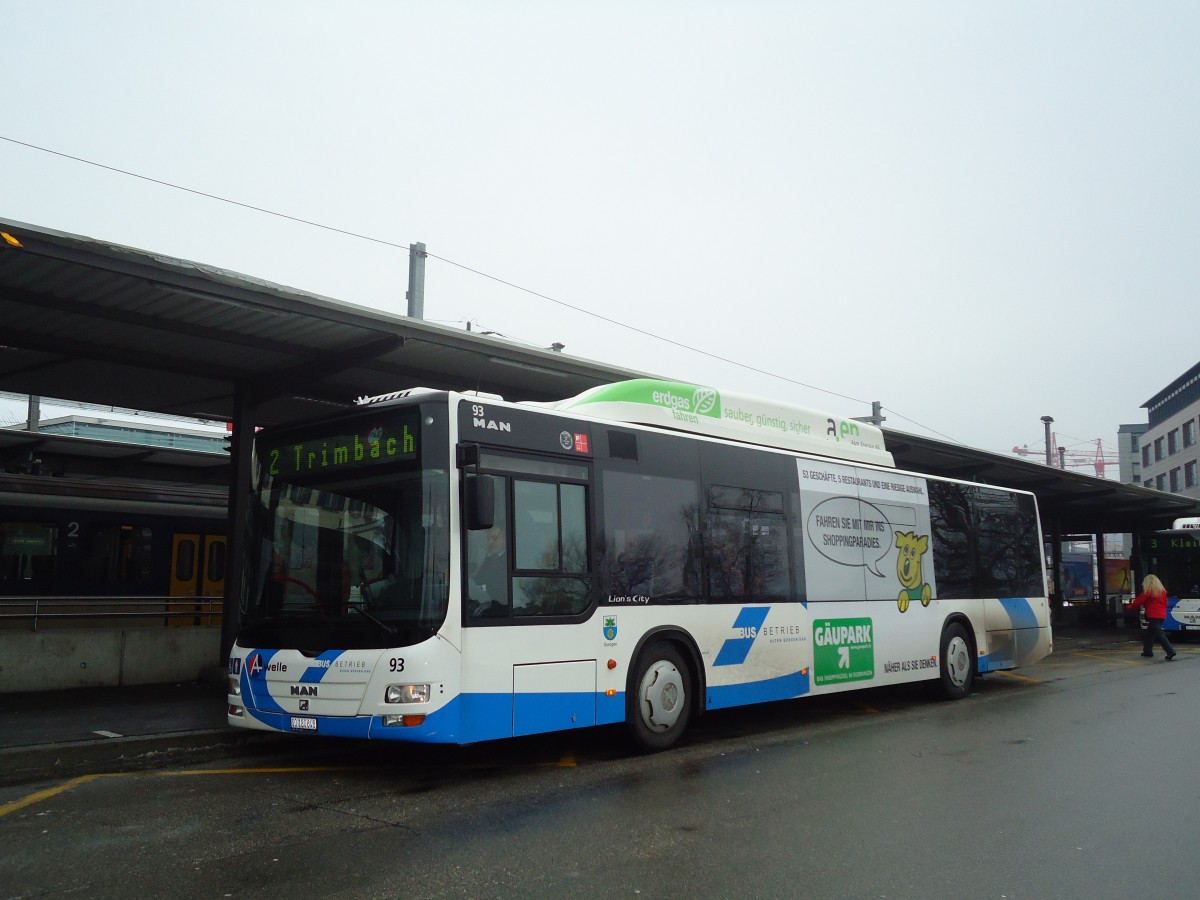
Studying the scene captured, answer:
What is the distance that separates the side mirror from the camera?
7.27 m

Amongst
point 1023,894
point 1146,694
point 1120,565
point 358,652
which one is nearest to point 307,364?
point 358,652

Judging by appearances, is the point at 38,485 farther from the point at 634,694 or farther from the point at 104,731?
the point at 634,694

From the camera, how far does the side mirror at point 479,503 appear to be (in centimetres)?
727

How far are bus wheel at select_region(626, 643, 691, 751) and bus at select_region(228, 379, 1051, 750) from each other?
0.07ft

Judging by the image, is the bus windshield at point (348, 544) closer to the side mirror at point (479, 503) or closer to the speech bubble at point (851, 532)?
the side mirror at point (479, 503)

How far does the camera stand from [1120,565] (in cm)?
4916

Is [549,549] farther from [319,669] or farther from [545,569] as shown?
[319,669]

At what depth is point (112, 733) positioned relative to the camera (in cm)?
922

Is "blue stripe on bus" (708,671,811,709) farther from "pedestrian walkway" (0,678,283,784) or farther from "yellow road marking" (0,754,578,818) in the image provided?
"pedestrian walkway" (0,678,283,784)

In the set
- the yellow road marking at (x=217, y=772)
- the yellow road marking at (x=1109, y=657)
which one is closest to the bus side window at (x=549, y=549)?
the yellow road marking at (x=217, y=772)

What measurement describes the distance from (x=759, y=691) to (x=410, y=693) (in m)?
4.27

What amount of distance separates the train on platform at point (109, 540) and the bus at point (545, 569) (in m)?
7.86

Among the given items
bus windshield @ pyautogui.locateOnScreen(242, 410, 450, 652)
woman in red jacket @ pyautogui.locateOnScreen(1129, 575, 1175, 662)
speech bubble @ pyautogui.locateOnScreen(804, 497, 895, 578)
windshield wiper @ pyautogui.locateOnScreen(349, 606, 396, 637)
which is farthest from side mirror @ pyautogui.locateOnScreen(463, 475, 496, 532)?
woman in red jacket @ pyautogui.locateOnScreen(1129, 575, 1175, 662)

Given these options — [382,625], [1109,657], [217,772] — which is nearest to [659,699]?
[382,625]
